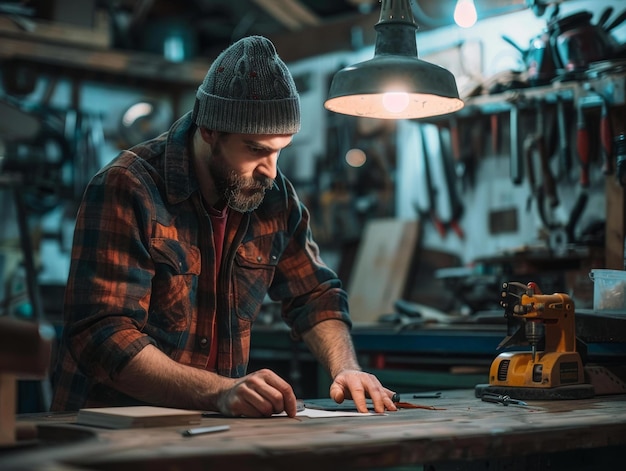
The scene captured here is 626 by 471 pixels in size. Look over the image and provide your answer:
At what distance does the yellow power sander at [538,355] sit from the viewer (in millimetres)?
2625

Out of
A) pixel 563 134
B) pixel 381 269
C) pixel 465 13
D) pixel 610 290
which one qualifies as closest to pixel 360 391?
pixel 610 290

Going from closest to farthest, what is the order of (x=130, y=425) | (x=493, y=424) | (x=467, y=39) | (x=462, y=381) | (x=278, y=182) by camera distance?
(x=130, y=425) → (x=493, y=424) → (x=278, y=182) → (x=462, y=381) → (x=467, y=39)

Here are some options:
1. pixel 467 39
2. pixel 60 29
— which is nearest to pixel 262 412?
pixel 467 39

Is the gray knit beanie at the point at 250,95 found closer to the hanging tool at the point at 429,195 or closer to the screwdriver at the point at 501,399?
the screwdriver at the point at 501,399

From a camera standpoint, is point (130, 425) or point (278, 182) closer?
point (130, 425)

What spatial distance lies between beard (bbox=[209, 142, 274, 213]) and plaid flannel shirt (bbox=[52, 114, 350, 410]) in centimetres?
7

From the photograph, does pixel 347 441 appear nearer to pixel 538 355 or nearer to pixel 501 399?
pixel 501 399

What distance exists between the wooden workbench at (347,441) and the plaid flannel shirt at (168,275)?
0.90 ft

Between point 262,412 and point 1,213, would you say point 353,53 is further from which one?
point 262,412

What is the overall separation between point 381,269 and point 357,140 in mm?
878

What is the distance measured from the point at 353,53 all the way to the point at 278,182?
3428 millimetres

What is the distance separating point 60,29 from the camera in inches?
247

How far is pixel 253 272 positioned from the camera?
2.75 meters

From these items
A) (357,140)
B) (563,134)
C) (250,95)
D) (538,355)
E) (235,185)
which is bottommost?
(538,355)
